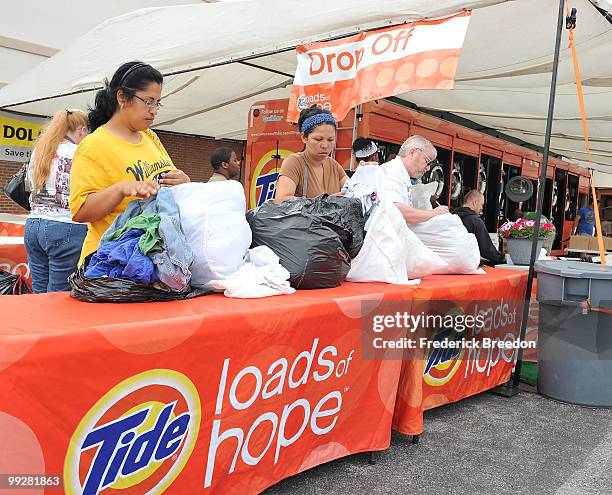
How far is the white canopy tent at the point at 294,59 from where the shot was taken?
14.0 ft

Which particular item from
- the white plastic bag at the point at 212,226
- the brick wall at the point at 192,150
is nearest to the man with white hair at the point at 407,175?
the white plastic bag at the point at 212,226

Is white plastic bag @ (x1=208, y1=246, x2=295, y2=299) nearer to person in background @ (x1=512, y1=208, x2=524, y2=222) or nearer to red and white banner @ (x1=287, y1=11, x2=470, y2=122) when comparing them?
red and white banner @ (x1=287, y1=11, x2=470, y2=122)

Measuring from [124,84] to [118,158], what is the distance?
31cm

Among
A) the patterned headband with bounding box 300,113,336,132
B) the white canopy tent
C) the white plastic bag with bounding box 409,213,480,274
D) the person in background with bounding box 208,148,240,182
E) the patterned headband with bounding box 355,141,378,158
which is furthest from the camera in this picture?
the patterned headband with bounding box 355,141,378,158

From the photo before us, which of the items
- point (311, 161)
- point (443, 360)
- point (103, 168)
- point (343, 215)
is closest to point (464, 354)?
point (443, 360)

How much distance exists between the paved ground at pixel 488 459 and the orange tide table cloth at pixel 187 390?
13cm

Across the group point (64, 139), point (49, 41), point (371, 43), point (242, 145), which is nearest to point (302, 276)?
point (64, 139)

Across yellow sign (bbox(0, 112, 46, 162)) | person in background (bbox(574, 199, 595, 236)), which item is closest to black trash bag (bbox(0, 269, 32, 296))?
yellow sign (bbox(0, 112, 46, 162))

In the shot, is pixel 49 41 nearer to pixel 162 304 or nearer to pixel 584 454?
pixel 162 304

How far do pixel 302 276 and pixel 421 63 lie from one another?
6.96ft

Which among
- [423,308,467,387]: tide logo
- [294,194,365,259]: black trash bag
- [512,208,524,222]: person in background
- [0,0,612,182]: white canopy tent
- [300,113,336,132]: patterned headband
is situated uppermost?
[0,0,612,182]: white canopy tent

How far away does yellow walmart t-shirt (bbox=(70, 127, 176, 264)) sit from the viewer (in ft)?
6.95

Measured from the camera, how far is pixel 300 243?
2.47 metres

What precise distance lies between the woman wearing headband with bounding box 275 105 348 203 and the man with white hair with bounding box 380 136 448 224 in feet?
1.28
